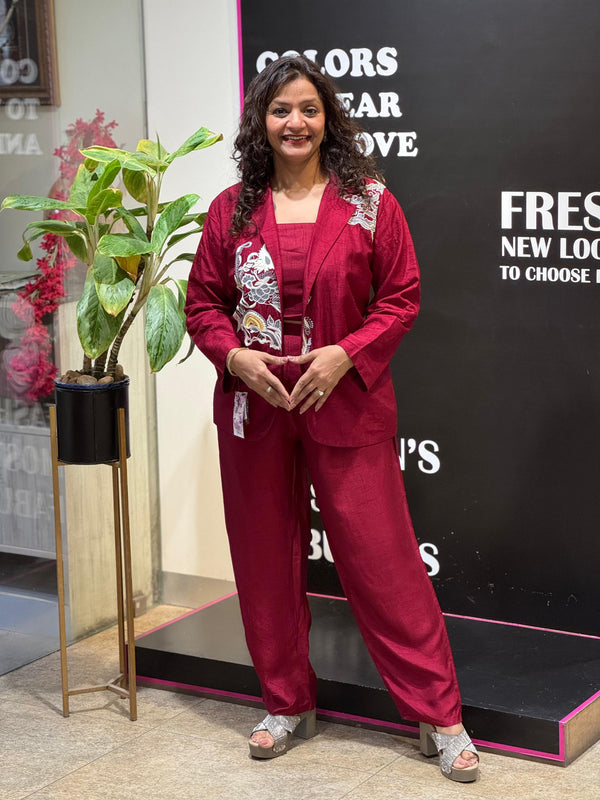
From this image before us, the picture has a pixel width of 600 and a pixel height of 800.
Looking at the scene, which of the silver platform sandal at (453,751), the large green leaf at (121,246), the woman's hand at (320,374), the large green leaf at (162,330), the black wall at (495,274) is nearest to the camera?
the woman's hand at (320,374)

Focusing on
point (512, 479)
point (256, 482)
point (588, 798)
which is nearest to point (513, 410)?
point (512, 479)

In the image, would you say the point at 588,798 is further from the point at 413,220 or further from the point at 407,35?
the point at 407,35

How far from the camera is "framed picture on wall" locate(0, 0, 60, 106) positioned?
356 centimetres

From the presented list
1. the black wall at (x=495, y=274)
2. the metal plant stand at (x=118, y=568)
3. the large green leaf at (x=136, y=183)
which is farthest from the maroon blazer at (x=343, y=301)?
the black wall at (x=495, y=274)

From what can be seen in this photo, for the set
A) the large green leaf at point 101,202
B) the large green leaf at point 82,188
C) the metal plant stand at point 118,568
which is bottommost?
the metal plant stand at point 118,568

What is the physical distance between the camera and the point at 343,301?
290 centimetres

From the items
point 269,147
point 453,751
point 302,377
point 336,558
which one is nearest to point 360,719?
point 453,751

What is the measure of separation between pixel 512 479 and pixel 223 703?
1017mm

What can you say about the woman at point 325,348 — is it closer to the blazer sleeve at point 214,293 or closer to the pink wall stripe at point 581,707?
the blazer sleeve at point 214,293

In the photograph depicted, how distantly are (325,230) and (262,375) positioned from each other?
0.36 m

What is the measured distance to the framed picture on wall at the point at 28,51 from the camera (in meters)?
3.56

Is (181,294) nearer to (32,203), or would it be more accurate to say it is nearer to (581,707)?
(32,203)

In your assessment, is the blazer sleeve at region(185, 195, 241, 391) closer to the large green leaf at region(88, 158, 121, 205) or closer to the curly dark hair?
the curly dark hair

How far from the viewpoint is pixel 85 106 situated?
3812 millimetres
